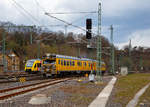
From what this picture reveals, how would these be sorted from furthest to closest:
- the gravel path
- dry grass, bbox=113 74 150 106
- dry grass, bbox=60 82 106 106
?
1. dry grass, bbox=113 74 150 106
2. dry grass, bbox=60 82 106 106
3. the gravel path

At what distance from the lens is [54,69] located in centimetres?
2623

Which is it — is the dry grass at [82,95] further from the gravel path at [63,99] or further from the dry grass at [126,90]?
the dry grass at [126,90]

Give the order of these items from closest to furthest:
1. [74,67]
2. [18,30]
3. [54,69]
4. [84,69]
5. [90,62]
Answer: [54,69]
[74,67]
[84,69]
[90,62]
[18,30]

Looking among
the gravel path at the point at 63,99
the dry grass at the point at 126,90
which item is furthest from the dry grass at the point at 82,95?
the dry grass at the point at 126,90

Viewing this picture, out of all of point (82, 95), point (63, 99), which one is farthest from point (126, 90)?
point (63, 99)

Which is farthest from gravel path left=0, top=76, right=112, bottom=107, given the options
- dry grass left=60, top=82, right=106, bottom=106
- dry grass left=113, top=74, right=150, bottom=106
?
dry grass left=113, top=74, right=150, bottom=106

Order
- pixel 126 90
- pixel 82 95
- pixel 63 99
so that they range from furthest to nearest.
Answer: pixel 126 90
pixel 82 95
pixel 63 99

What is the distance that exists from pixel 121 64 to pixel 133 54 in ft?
48.1

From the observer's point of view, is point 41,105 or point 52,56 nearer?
point 41,105

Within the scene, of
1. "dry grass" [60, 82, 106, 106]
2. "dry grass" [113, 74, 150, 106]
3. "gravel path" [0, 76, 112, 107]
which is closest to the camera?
"gravel path" [0, 76, 112, 107]

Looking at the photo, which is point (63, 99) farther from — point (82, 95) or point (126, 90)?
point (126, 90)

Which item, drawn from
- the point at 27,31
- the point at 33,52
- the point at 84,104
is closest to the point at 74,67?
the point at 84,104

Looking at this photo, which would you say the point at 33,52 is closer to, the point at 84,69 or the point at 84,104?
the point at 84,69

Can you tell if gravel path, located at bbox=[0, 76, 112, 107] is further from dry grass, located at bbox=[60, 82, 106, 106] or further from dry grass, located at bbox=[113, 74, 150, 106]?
dry grass, located at bbox=[113, 74, 150, 106]
